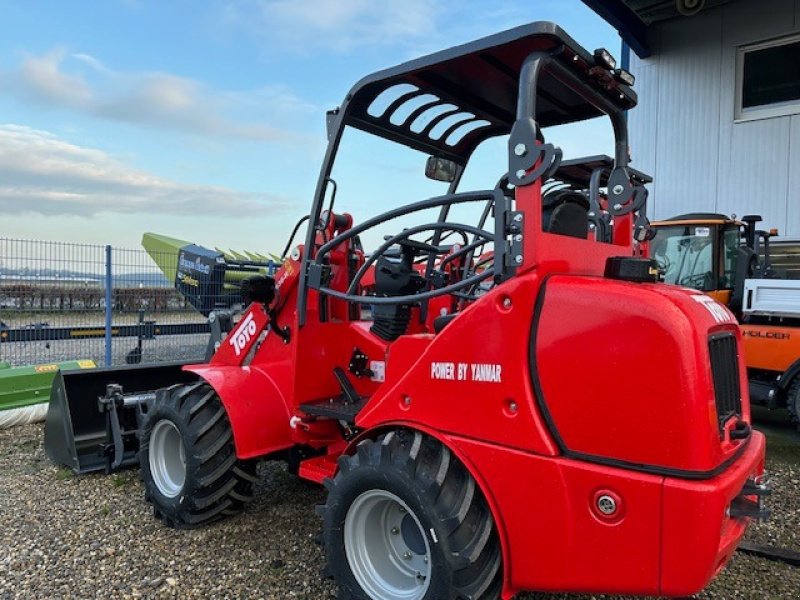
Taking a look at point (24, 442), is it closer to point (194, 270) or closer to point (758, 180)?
point (194, 270)

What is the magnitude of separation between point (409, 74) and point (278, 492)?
2955 mm

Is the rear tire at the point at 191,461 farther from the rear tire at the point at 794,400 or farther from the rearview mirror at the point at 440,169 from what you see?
the rear tire at the point at 794,400

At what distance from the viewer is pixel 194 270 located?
9.36m

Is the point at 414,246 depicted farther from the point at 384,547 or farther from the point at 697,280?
the point at 697,280

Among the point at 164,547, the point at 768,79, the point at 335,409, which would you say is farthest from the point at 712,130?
the point at 164,547

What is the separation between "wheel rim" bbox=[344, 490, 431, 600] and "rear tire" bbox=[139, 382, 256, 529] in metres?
→ 1.20

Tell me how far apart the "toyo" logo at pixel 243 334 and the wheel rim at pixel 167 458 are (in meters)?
0.61

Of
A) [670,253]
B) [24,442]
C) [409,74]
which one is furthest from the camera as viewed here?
[670,253]

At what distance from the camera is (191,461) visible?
3.43 meters

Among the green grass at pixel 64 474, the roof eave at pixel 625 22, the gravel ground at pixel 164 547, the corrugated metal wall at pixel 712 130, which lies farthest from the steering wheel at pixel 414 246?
the corrugated metal wall at pixel 712 130

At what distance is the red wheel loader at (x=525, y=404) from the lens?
196 cm

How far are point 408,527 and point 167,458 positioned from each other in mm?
1985

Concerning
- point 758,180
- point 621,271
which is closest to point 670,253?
point 758,180

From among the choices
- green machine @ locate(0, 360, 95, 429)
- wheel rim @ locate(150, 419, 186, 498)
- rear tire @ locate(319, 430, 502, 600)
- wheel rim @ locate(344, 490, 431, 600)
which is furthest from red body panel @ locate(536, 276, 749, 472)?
green machine @ locate(0, 360, 95, 429)
